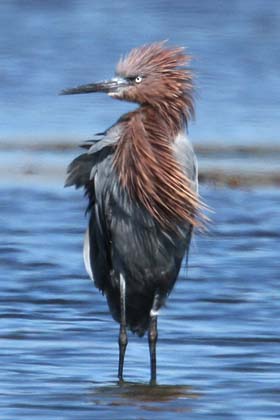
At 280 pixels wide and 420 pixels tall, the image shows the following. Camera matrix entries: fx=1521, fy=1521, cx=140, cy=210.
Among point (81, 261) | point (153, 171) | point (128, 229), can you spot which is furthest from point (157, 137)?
point (81, 261)

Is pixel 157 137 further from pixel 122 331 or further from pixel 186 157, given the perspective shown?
pixel 122 331

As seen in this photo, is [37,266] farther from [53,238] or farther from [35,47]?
[35,47]

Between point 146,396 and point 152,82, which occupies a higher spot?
point 152,82

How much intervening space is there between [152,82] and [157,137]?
0.92 feet

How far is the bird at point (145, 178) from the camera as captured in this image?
25.1ft

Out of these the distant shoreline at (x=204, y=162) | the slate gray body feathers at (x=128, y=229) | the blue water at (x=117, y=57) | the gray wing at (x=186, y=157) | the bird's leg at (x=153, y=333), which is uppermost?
the gray wing at (x=186, y=157)

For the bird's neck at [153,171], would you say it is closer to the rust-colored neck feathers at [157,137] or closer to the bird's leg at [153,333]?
the rust-colored neck feathers at [157,137]

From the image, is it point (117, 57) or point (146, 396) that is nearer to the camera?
point (146, 396)

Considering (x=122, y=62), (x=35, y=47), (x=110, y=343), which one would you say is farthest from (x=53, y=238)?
(x=35, y=47)

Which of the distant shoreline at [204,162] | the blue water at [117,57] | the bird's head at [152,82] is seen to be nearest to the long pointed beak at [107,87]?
the bird's head at [152,82]

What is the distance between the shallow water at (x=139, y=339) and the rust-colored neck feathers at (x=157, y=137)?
864 mm

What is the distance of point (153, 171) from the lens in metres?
7.64

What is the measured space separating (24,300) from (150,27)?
12.4 metres

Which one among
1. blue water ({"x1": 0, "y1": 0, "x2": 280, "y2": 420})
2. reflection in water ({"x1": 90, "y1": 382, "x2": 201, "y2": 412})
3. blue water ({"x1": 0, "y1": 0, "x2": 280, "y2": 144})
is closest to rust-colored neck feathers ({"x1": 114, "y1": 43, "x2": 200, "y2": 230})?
blue water ({"x1": 0, "y1": 0, "x2": 280, "y2": 420})
